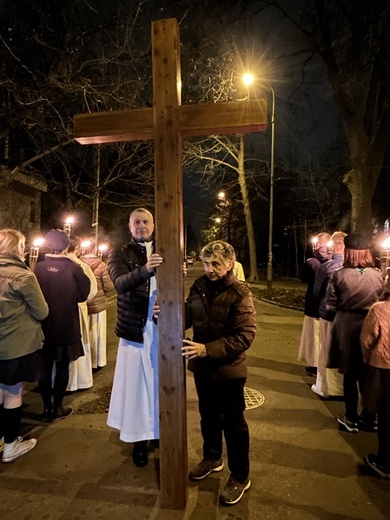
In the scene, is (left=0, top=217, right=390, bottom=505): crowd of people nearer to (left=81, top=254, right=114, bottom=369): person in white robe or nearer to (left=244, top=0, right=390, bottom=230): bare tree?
(left=81, top=254, right=114, bottom=369): person in white robe

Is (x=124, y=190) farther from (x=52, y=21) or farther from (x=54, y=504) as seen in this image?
(x=54, y=504)

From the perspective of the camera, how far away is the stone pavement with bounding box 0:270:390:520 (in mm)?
2971

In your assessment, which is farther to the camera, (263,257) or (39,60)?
(263,257)

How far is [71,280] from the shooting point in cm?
468

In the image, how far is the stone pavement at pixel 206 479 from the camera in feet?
9.75

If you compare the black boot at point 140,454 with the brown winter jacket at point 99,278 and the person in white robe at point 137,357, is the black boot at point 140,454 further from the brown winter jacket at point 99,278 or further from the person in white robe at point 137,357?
the brown winter jacket at point 99,278

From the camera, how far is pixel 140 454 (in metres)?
3.59

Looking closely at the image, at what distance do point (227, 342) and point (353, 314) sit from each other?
208 cm

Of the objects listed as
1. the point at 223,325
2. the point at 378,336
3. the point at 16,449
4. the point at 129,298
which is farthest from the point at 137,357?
the point at 378,336

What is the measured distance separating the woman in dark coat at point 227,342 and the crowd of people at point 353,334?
1.25 metres

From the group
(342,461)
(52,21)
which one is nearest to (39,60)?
(52,21)

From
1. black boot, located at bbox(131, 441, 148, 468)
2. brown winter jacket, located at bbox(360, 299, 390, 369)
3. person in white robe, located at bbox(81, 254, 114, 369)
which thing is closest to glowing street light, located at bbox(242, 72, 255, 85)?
person in white robe, located at bbox(81, 254, 114, 369)

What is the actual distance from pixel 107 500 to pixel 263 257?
46351 mm

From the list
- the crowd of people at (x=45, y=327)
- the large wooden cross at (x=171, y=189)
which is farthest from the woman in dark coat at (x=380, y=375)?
the crowd of people at (x=45, y=327)
